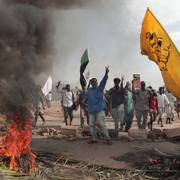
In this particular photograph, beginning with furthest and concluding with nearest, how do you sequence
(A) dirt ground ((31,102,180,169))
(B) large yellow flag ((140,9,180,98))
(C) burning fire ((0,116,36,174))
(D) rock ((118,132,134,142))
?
1. (D) rock ((118,132,134,142))
2. (A) dirt ground ((31,102,180,169))
3. (B) large yellow flag ((140,9,180,98))
4. (C) burning fire ((0,116,36,174))

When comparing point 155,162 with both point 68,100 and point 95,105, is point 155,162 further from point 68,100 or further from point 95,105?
point 68,100

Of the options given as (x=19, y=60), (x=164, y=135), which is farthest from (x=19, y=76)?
(x=164, y=135)

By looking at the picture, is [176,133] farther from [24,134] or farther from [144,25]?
[24,134]

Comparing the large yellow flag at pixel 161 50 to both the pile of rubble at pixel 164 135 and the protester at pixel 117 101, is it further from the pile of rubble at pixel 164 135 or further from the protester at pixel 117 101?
the protester at pixel 117 101

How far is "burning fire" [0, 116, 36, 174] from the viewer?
847cm

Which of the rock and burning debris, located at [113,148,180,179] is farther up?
the rock

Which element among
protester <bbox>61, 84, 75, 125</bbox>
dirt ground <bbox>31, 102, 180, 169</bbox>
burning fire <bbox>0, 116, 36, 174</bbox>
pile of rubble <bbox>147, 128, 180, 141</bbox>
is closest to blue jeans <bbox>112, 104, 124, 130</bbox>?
pile of rubble <bbox>147, 128, 180, 141</bbox>

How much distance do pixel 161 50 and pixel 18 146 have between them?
12.3ft

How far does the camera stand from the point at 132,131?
1204cm

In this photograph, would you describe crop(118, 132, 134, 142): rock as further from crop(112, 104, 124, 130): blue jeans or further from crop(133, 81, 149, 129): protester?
crop(133, 81, 149, 129): protester

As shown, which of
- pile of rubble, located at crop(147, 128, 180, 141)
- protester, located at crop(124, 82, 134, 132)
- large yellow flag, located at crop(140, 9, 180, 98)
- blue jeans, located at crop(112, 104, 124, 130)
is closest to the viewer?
large yellow flag, located at crop(140, 9, 180, 98)

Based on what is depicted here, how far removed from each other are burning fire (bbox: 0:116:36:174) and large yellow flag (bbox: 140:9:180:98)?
3.12 m

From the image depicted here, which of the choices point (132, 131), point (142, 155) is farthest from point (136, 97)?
point (142, 155)

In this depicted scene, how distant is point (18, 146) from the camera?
346 inches
